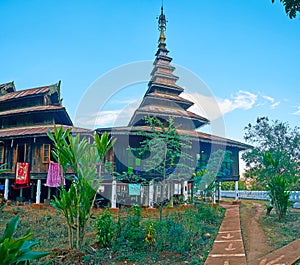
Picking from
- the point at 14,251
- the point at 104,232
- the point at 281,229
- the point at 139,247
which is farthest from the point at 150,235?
the point at 14,251

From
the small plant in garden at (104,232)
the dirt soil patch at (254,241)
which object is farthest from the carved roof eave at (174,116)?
the small plant in garden at (104,232)

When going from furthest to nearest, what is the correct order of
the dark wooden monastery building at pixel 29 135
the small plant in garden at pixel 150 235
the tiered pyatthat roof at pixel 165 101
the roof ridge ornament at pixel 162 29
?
the roof ridge ornament at pixel 162 29, the tiered pyatthat roof at pixel 165 101, the dark wooden monastery building at pixel 29 135, the small plant in garden at pixel 150 235

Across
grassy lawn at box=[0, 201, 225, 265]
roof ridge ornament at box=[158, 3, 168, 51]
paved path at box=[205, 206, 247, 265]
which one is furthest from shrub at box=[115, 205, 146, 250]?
roof ridge ornament at box=[158, 3, 168, 51]

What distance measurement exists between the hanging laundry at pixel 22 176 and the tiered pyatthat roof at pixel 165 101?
7.06 m

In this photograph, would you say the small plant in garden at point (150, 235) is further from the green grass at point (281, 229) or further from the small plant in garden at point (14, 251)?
the small plant in garden at point (14, 251)

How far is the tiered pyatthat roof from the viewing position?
757 inches

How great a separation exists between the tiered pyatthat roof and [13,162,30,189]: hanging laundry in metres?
7.06

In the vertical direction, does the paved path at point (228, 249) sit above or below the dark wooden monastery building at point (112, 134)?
below

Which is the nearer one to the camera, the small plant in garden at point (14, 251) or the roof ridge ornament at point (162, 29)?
the small plant in garden at point (14, 251)

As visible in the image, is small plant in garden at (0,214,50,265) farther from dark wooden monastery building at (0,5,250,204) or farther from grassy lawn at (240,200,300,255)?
dark wooden monastery building at (0,5,250,204)

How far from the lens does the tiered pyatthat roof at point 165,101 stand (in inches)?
757

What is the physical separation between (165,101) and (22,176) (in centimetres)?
1035

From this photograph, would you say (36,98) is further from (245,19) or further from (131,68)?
(245,19)

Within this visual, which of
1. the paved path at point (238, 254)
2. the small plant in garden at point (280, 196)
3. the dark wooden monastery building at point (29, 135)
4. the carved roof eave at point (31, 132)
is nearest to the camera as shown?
the paved path at point (238, 254)
